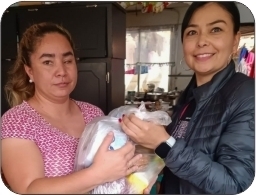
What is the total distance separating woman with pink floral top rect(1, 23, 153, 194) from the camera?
650mm

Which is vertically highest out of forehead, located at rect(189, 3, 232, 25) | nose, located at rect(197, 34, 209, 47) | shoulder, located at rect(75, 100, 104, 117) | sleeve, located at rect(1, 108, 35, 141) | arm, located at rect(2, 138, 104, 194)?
forehead, located at rect(189, 3, 232, 25)

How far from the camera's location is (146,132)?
2.17 ft

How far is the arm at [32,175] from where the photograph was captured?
0.64 meters

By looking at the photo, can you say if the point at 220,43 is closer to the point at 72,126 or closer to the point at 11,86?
the point at 72,126

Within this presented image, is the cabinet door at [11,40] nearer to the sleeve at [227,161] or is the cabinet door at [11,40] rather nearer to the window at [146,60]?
the window at [146,60]

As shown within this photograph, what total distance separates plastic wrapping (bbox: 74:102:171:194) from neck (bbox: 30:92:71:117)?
24cm

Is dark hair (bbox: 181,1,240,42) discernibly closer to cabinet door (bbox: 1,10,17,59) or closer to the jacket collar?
the jacket collar

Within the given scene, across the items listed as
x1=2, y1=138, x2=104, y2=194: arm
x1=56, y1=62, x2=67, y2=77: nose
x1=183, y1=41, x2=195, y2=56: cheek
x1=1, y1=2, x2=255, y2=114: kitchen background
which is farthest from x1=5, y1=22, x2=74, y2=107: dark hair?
x1=1, y1=2, x2=255, y2=114: kitchen background

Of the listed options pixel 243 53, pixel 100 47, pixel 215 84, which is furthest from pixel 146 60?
pixel 215 84

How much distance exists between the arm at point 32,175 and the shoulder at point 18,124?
18 millimetres

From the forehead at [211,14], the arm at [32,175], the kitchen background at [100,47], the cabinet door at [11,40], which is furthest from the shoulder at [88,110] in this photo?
the cabinet door at [11,40]

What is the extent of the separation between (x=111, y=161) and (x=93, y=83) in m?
1.23

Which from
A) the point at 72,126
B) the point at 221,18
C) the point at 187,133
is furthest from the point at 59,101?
the point at 221,18

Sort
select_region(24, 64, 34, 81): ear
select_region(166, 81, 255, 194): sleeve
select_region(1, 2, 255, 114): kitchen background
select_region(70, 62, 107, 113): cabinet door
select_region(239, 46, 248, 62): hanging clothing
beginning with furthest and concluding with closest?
select_region(70, 62, 107, 113): cabinet door
select_region(1, 2, 255, 114): kitchen background
select_region(239, 46, 248, 62): hanging clothing
select_region(24, 64, 34, 81): ear
select_region(166, 81, 255, 194): sleeve
